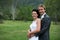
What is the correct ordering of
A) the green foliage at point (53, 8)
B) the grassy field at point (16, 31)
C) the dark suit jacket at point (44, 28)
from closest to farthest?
the dark suit jacket at point (44, 28), the green foliage at point (53, 8), the grassy field at point (16, 31)

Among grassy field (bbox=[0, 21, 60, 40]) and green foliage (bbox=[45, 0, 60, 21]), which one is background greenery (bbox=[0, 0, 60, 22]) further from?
grassy field (bbox=[0, 21, 60, 40])

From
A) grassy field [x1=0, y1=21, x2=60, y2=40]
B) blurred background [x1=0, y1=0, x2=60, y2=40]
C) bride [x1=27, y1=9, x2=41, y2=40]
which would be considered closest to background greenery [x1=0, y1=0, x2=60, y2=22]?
blurred background [x1=0, y1=0, x2=60, y2=40]

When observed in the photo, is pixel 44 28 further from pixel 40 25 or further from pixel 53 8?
pixel 53 8

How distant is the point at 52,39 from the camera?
8.62 metres

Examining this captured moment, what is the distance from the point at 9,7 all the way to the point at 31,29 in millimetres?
6241

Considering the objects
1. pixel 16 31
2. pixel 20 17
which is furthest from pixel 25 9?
A: pixel 16 31

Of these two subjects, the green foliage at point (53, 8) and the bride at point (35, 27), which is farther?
the green foliage at point (53, 8)

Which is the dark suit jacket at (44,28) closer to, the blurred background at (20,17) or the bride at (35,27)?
the bride at (35,27)

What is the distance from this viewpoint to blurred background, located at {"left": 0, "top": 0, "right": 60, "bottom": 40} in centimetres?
833

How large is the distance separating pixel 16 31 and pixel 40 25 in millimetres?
6641

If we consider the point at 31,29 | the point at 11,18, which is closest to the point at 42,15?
the point at 31,29

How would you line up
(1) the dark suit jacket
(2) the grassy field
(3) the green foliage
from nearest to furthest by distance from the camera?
(1) the dark suit jacket
(3) the green foliage
(2) the grassy field

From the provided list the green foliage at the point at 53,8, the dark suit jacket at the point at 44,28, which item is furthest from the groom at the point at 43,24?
the green foliage at the point at 53,8

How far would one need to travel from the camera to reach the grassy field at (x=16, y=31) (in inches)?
336
